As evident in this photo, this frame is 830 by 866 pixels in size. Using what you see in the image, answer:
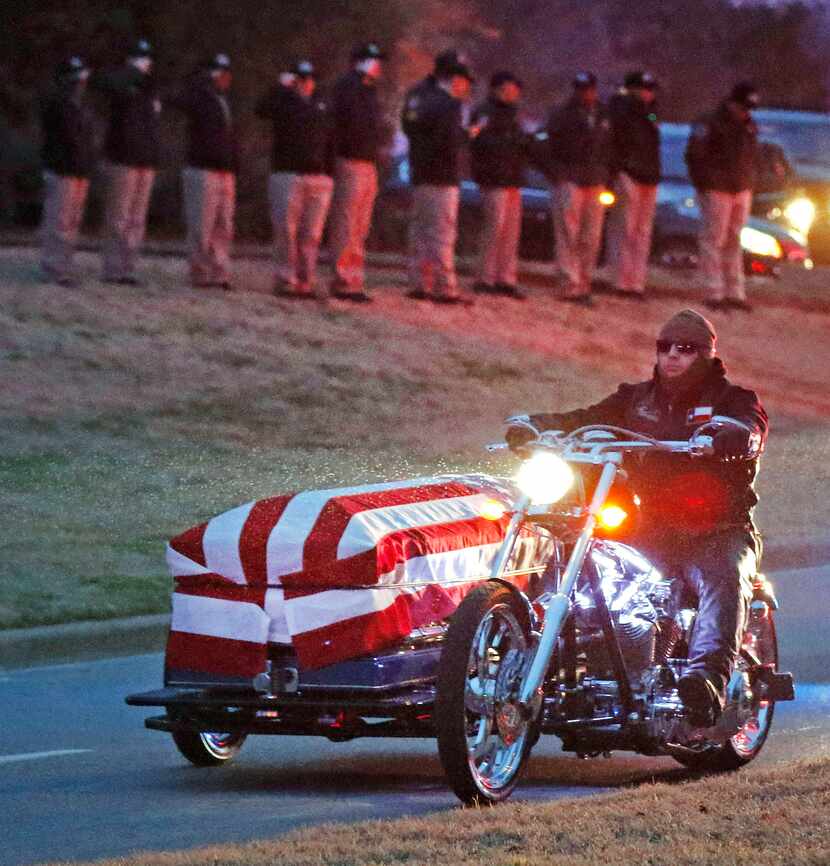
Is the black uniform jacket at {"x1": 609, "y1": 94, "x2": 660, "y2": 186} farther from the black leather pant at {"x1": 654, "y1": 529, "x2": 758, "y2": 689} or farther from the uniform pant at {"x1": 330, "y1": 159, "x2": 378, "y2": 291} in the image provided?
the black leather pant at {"x1": 654, "y1": 529, "x2": 758, "y2": 689}

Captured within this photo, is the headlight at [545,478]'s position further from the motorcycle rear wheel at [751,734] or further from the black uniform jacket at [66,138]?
the black uniform jacket at [66,138]

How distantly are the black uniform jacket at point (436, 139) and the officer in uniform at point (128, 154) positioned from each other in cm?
227

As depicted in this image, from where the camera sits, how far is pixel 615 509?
7863 mm

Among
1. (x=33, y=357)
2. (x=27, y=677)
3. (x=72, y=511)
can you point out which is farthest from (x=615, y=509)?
(x=33, y=357)

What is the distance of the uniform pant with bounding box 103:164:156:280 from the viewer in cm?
1959

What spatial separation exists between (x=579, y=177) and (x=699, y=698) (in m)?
14.6

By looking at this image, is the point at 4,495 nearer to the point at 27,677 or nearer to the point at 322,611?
the point at 27,677

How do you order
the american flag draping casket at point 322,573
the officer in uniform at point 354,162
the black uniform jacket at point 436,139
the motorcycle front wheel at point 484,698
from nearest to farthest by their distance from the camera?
the motorcycle front wheel at point 484,698 < the american flag draping casket at point 322,573 < the officer in uniform at point 354,162 < the black uniform jacket at point 436,139

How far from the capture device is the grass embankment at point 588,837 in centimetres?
624

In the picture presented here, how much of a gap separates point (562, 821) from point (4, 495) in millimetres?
7835

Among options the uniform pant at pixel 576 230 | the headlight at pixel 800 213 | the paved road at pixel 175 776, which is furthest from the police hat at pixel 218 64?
the headlight at pixel 800 213

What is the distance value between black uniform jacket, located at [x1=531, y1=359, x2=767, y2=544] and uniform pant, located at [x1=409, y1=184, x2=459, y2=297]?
12655mm

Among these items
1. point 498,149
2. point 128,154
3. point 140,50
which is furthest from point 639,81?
point 128,154

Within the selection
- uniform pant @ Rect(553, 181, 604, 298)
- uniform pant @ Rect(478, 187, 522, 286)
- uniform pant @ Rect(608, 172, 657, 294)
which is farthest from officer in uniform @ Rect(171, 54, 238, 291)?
uniform pant @ Rect(608, 172, 657, 294)
